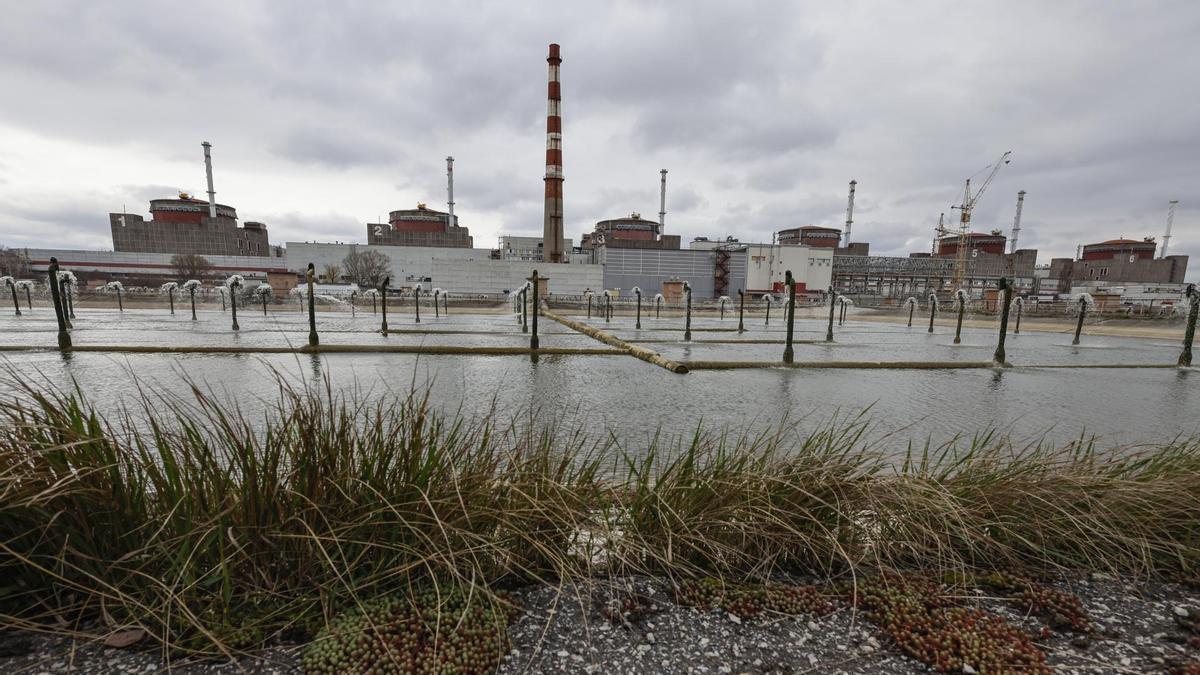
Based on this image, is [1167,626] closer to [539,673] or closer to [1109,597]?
[1109,597]

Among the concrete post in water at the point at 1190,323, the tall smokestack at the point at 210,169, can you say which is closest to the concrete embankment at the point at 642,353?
the concrete post in water at the point at 1190,323

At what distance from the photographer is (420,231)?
7969cm

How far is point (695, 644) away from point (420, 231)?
8542cm

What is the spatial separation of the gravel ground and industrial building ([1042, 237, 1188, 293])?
365 ft

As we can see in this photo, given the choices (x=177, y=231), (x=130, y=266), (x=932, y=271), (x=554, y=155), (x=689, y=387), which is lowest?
(x=689, y=387)

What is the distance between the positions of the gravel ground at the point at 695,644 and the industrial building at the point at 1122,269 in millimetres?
111133

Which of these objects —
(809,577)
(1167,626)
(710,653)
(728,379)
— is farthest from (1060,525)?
(728,379)

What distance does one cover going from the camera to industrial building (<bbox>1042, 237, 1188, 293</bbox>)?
8606cm

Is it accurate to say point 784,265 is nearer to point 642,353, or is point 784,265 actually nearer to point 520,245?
point 520,245

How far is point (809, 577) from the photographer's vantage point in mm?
2504

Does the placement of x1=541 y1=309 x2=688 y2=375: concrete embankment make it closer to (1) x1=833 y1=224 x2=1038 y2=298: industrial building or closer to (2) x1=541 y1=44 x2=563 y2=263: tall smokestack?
(2) x1=541 y1=44 x2=563 y2=263: tall smokestack

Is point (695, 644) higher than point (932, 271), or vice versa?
point (932, 271)

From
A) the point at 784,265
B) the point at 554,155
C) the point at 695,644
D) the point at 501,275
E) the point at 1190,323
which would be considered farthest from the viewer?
the point at 784,265

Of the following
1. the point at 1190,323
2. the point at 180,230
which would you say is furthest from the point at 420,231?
the point at 1190,323
